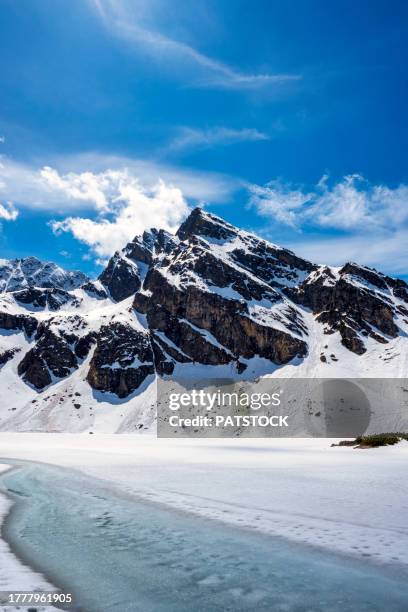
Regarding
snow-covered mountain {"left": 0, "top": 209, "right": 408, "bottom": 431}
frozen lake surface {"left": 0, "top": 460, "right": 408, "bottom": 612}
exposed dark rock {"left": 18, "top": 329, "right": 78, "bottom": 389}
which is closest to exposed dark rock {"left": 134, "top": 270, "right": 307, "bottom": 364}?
snow-covered mountain {"left": 0, "top": 209, "right": 408, "bottom": 431}

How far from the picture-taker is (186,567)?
791cm

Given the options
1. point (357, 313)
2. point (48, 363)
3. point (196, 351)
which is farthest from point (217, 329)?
point (48, 363)

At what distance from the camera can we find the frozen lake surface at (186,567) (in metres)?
6.31

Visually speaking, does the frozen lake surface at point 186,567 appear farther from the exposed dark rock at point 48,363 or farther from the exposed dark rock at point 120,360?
the exposed dark rock at point 48,363

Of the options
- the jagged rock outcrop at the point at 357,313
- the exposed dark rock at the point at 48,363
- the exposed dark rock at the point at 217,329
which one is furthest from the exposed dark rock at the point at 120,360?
the jagged rock outcrop at the point at 357,313

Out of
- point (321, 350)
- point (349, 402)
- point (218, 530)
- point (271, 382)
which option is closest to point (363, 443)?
point (218, 530)

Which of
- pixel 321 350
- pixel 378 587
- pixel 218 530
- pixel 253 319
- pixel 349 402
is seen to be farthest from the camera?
pixel 253 319

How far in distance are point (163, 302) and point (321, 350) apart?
71.0 m

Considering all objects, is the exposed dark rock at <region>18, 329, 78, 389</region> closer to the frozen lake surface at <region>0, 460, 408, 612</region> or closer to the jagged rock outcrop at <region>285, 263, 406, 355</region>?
the jagged rock outcrop at <region>285, 263, 406, 355</region>

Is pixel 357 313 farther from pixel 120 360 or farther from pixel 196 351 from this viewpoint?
pixel 120 360

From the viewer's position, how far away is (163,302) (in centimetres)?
19988

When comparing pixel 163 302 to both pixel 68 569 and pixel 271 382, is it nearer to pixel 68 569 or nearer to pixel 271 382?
pixel 271 382

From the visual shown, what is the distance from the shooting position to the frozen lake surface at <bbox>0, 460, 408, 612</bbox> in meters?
6.31

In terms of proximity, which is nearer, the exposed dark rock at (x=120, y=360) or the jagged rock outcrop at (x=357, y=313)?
the jagged rock outcrop at (x=357, y=313)
